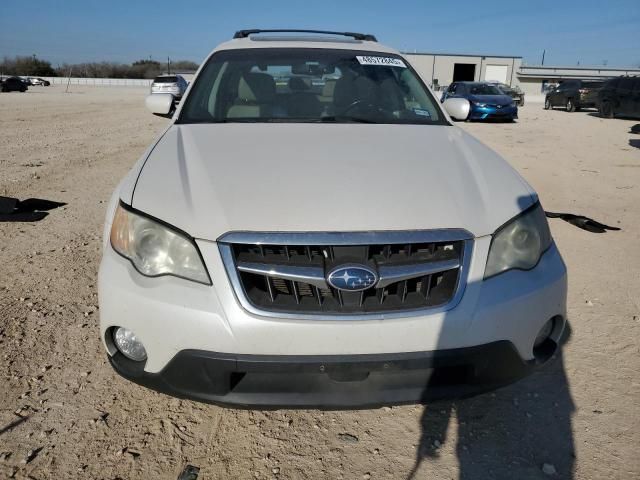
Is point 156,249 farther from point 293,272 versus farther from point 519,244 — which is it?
point 519,244

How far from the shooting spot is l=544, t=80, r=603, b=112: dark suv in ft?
78.2

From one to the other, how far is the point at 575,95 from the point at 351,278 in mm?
26911

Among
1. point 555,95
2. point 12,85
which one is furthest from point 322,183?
point 12,85

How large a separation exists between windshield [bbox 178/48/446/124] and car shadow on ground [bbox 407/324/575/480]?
1.59 m

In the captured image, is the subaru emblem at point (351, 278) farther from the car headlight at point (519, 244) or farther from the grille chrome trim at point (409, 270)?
the car headlight at point (519, 244)

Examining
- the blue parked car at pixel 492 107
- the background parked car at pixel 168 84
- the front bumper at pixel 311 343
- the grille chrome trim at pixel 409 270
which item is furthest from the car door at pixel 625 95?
the grille chrome trim at pixel 409 270

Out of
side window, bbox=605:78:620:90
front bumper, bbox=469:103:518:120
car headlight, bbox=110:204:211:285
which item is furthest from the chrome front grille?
side window, bbox=605:78:620:90

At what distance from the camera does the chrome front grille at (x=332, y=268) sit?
1.73 m

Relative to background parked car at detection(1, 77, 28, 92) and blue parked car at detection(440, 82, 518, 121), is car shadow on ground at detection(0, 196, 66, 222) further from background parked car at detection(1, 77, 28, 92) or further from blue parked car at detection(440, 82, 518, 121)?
background parked car at detection(1, 77, 28, 92)

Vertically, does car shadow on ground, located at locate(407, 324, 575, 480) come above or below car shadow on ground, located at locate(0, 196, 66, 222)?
below

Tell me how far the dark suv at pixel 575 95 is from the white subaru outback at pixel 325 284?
24.6 m

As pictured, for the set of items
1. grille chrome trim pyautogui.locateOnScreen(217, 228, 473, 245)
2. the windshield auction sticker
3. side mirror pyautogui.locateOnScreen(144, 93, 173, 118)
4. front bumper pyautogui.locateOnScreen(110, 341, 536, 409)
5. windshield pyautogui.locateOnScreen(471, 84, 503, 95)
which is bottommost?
front bumper pyautogui.locateOnScreen(110, 341, 536, 409)

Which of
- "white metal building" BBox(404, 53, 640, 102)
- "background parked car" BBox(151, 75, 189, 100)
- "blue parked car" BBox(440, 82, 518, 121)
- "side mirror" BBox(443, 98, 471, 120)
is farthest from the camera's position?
"white metal building" BBox(404, 53, 640, 102)

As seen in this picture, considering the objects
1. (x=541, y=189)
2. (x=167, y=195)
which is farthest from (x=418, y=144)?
(x=541, y=189)
